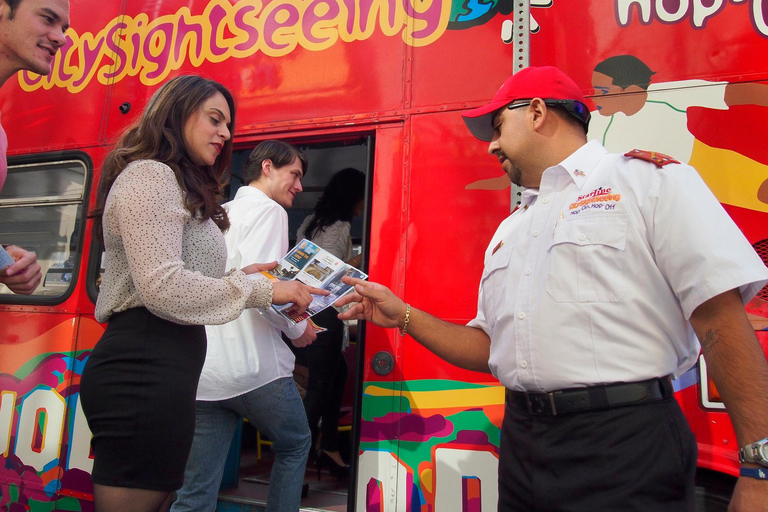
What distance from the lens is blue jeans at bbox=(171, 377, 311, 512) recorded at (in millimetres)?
2367

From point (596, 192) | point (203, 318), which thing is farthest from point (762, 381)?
point (203, 318)

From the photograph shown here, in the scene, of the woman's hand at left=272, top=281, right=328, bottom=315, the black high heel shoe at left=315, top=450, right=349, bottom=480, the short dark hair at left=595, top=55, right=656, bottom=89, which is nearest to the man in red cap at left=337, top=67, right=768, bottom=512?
the woman's hand at left=272, top=281, right=328, bottom=315

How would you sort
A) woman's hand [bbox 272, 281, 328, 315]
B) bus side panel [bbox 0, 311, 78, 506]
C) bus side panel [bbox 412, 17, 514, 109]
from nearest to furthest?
1. woman's hand [bbox 272, 281, 328, 315]
2. bus side panel [bbox 412, 17, 514, 109]
3. bus side panel [bbox 0, 311, 78, 506]

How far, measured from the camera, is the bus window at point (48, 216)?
3.37 m

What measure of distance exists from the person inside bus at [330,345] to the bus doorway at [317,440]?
71 millimetres

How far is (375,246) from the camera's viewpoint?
270cm

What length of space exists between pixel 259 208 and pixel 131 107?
144 cm

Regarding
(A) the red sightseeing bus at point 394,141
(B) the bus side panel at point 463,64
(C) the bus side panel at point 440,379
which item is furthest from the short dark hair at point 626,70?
(C) the bus side panel at point 440,379

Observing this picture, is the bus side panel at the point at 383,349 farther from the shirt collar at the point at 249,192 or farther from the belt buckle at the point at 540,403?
the belt buckle at the point at 540,403

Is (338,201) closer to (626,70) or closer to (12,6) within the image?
(626,70)

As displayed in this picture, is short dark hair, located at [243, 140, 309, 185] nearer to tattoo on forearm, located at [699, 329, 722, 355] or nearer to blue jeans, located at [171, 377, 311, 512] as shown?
blue jeans, located at [171, 377, 311, 512]

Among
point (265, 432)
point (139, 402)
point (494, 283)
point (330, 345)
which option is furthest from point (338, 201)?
point (139, 402)

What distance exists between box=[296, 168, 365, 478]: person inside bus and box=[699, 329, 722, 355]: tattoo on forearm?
7.86 ft

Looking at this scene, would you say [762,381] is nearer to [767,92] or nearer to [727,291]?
[727,291]
